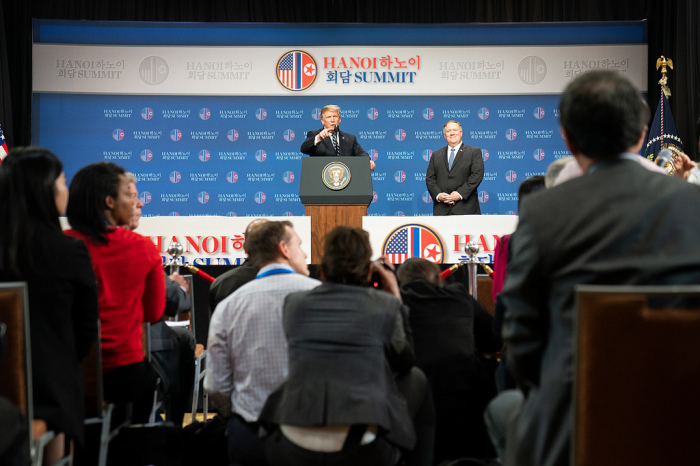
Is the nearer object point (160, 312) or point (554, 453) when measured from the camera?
point (554, 453)

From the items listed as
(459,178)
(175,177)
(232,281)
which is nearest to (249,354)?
(232,281)

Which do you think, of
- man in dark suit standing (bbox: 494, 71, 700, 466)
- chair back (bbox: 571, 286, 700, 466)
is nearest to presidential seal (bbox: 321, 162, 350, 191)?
man in dark suit standing (bbox: 494, 71, 700, 466)

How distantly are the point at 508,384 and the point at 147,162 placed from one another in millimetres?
7348

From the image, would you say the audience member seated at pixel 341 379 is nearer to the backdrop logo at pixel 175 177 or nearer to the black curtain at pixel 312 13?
the backdrop logo at pixel 175 177

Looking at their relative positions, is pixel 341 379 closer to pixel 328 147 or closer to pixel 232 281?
pixel 232 281

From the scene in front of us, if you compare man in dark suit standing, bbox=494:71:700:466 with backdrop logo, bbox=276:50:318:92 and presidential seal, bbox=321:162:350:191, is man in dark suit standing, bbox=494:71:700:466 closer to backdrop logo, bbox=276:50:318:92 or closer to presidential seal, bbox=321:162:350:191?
presidential seal, bbox=321:162:350:191

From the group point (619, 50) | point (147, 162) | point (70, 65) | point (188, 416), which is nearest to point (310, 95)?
point (147, 162)

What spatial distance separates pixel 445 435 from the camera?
9.59ft

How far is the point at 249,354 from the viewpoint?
7.79 ft

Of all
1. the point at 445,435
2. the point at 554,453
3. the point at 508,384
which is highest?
the point at 554,453

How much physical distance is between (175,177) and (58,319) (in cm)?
737

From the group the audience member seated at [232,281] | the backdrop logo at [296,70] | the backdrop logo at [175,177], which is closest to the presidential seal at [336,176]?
the audience member seated at [232,281]

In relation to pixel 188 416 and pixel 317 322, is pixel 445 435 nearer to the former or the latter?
pixel 317 322

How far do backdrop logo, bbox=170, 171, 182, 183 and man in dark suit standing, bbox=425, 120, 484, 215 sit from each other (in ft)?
11.4
